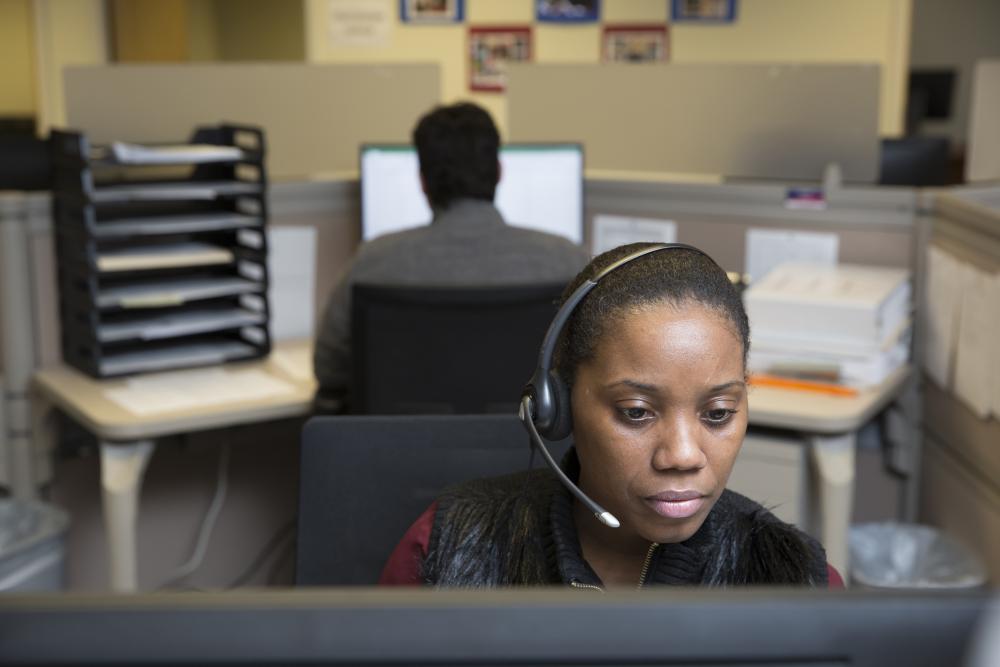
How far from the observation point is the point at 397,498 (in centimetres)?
133

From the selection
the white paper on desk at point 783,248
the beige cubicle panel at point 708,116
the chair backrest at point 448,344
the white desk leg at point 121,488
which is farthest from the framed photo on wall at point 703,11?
the white desk leg at point 121,488

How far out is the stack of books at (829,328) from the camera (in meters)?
2.29

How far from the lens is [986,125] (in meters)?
3.12

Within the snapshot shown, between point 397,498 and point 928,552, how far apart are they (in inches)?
56.4

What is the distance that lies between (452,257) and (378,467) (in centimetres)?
90

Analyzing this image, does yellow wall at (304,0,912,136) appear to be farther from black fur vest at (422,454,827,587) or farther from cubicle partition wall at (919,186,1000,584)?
black fur vest at (422,454,827,587)

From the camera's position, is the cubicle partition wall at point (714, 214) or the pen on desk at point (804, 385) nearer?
the pen on desk at point (804, 385)

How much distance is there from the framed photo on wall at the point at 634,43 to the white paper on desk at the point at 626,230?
2.32 meters

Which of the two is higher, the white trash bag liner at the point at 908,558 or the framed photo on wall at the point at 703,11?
the framed photo on wall at the point at 703,11

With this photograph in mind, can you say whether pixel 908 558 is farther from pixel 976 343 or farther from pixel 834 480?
pixel 976 343

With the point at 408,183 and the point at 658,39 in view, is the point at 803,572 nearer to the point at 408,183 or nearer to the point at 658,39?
the point at 408,183

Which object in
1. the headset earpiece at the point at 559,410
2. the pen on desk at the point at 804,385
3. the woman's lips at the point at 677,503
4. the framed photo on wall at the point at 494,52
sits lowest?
the pen on desk at the point at 804,385

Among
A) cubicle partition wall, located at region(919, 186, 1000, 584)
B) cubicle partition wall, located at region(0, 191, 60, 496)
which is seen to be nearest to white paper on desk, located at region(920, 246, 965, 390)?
cubicle partition wall, located at region(919, 186, 1000, 584)

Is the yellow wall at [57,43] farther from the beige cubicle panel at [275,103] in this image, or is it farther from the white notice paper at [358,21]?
the beige cubicle panel at [275,103]
